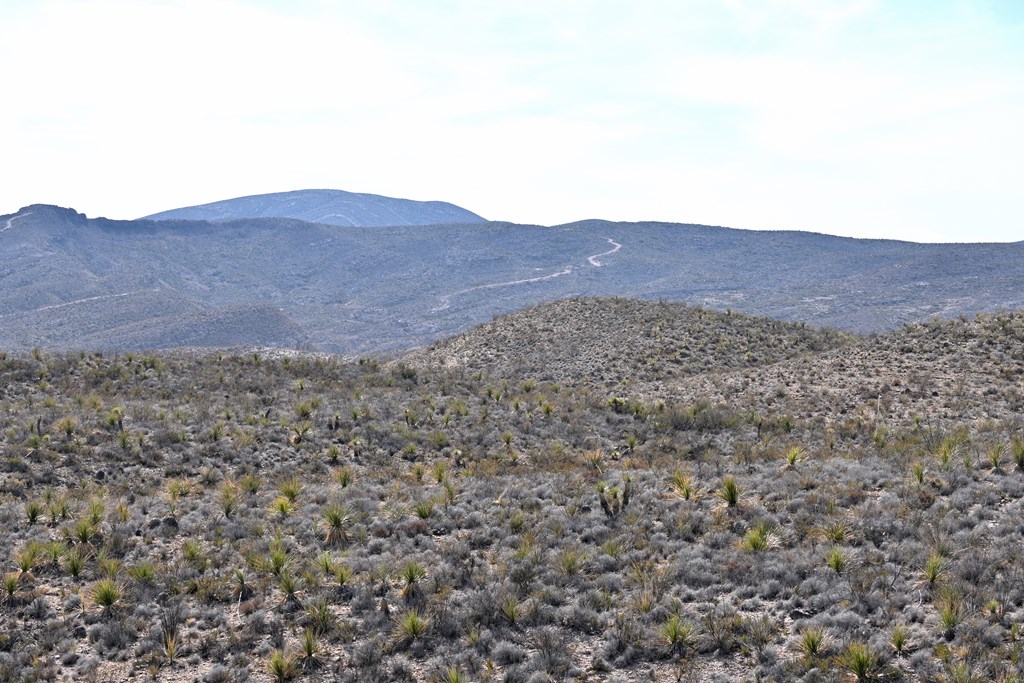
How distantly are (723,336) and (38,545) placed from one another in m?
40.9

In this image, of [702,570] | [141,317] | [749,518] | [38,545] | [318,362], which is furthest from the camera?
[141,317]

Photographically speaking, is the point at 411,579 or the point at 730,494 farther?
the point at 730,494

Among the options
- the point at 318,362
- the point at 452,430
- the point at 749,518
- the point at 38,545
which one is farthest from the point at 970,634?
the point at 318,362

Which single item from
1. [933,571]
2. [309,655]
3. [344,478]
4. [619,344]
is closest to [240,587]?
[309,655]

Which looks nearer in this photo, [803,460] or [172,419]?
[803,460]

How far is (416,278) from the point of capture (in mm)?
167250

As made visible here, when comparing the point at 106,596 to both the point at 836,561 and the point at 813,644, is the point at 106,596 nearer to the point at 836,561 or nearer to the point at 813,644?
the point at 813,644

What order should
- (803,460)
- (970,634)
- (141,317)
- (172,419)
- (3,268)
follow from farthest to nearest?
(3,268)
(141,317)
(172,419)
(803,460)
(970,634)

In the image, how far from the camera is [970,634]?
28.4 ft

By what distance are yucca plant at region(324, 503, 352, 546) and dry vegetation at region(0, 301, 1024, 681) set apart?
1.9 inches

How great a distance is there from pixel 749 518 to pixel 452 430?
12520mm

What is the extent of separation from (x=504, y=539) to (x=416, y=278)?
156307mm

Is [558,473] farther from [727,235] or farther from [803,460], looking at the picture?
[727,235]

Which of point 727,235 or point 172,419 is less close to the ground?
point 727,235
